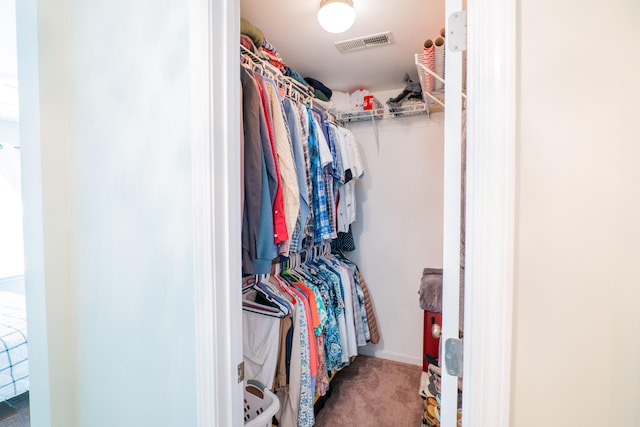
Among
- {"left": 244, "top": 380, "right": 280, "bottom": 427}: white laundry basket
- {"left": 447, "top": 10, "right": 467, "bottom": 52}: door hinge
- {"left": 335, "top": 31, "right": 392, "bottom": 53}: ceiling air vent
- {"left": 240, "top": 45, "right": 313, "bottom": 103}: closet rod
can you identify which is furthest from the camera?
{"left": 335, "top": 31, "right": 392, "bottom": 53}: ceiling air vent

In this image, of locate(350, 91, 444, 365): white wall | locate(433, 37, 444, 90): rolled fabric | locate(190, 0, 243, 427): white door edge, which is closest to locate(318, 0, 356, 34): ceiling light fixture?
locate(433, 37, 444, 90): rolled fabric

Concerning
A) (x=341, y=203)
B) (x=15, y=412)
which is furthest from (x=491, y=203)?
(x=15, y=412)

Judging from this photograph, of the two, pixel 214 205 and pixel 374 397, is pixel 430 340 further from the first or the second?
pixel 214 205

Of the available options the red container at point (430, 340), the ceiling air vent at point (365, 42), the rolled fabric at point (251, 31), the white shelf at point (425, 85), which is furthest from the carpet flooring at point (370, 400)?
the ceiling air vent at point (365, 42)

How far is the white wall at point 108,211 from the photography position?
34.0 inches

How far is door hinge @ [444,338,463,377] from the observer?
0.61 meters

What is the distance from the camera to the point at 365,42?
1.94m

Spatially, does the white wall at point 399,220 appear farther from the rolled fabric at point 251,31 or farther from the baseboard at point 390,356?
the rolled fabric at point 251,31

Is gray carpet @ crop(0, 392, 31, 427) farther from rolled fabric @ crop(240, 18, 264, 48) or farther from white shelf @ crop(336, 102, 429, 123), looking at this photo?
white shelf @ crop(336, 102, 429, 123)

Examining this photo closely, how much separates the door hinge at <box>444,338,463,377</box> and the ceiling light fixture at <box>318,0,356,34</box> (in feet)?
5.01

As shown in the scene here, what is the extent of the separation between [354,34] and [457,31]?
1.46 metres

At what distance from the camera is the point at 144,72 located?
35.8 inches

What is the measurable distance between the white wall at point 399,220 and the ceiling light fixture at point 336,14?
1.32 m

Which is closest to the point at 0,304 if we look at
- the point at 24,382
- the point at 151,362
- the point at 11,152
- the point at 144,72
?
the point at 24,382
